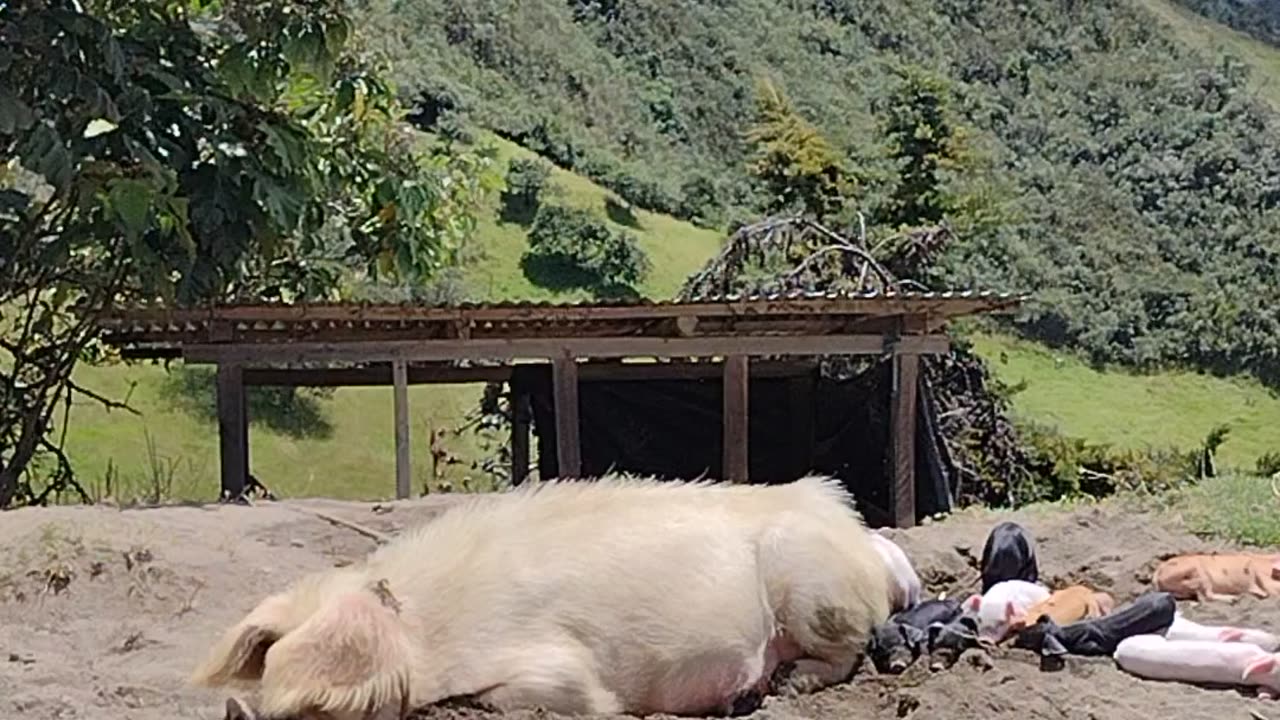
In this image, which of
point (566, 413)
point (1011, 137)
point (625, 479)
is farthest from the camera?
point (1011, 137)

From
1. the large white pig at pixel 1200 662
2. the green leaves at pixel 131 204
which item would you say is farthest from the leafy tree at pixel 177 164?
the large white pig at pixel 1200 662

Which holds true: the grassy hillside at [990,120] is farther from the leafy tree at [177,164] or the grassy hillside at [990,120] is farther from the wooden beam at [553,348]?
the leafy tree at [177,164]

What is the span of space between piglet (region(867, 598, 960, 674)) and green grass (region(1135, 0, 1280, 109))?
65782 millimetres

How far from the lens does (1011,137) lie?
5959 centimetres

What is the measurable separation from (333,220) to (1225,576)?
7.51 meters

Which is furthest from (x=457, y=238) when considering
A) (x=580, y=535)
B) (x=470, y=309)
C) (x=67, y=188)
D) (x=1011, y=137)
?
(x=1011, y=137)

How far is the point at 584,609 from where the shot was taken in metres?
4.77

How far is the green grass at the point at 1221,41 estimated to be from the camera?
70000mm

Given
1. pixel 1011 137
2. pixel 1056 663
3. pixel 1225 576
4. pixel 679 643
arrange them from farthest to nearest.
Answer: pixel 1011 137, pixel 1225 576, pixel 1056 663, pixel 679 643

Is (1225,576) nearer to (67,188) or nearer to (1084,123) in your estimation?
(67,188)

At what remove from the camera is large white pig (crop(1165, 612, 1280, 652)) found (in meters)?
5.16

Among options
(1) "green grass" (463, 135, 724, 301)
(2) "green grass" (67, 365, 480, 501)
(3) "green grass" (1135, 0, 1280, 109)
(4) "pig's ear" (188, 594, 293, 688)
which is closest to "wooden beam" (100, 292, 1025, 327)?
(4) "pig's ear" (188, 594, 293, 688)

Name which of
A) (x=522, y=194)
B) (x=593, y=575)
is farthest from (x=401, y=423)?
(x=522, y=194)

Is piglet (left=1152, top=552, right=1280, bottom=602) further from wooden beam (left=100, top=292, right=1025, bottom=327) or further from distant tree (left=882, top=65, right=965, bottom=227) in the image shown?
distant tree (left=882, top=65, right=965, bottom=227)
